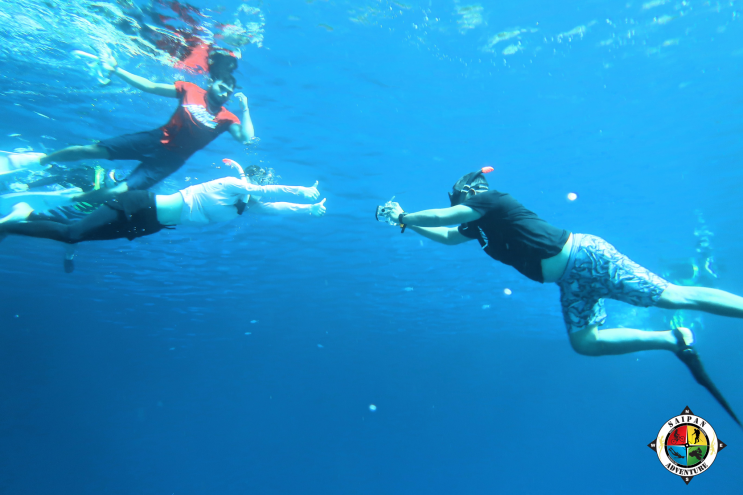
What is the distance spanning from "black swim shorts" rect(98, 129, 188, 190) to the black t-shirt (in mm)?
5779

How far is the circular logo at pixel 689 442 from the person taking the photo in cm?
488

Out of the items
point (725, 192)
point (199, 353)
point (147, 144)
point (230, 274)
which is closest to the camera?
point (147, 144)

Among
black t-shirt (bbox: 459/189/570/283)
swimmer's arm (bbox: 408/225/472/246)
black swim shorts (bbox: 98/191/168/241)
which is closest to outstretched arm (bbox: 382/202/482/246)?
black t-shirt (bbox: 459/189/570/283)

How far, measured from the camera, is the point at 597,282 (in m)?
4.37

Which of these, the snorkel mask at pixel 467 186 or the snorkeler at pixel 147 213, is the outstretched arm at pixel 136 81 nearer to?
the snorkeler at pixel 147 213

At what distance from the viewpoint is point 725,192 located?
39.8 feet

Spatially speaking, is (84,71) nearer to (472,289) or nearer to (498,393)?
(472,289)

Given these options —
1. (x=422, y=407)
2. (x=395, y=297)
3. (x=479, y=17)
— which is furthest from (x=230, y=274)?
(x=422, y=407)

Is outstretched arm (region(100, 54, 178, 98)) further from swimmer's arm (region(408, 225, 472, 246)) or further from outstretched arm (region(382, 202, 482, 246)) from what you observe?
swimmer's arm (region(408, 225, 472, 246))

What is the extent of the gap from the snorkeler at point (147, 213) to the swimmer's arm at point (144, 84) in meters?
3.09

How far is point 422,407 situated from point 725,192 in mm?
109671

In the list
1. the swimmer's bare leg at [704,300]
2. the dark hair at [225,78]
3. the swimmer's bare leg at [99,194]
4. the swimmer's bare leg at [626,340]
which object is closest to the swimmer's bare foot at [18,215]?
the swimmer's bare leg at [99,194]

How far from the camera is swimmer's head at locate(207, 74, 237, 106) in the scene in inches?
293

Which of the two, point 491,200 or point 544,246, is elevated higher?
point 491,200
